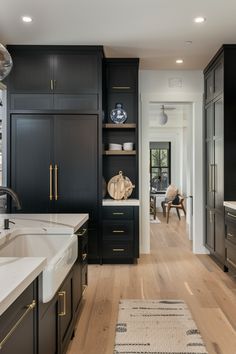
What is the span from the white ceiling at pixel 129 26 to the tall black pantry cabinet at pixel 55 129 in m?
0.32

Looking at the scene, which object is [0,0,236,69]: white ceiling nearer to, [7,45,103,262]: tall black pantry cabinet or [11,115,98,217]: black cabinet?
[7,45,103,262]: tall black pantry cabinet

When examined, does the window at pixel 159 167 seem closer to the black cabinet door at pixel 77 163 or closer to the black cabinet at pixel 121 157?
the black cabinet at pixel 121 157

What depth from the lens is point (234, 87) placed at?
4152 mm

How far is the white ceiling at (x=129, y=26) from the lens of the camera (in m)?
3.21

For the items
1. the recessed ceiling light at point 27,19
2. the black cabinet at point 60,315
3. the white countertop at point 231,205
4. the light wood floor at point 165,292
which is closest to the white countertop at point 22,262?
the black cabinet at point 60,315

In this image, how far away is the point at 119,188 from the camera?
4754 mm

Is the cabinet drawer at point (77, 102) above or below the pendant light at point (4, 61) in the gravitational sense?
above

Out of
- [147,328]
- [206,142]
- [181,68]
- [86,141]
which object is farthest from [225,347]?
[181,68]

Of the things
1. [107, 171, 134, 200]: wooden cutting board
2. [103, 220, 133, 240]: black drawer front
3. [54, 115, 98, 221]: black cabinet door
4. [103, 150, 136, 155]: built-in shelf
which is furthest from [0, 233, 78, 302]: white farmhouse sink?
[103, 150, 136, 155]: built-in shelf

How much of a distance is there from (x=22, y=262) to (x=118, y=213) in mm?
3014

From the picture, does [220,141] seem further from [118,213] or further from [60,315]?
[60,315]

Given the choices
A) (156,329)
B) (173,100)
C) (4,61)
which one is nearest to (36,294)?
(4,61)

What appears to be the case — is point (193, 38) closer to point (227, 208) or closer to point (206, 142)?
point (206, 142)

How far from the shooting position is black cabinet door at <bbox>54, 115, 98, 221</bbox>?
4.41 m
